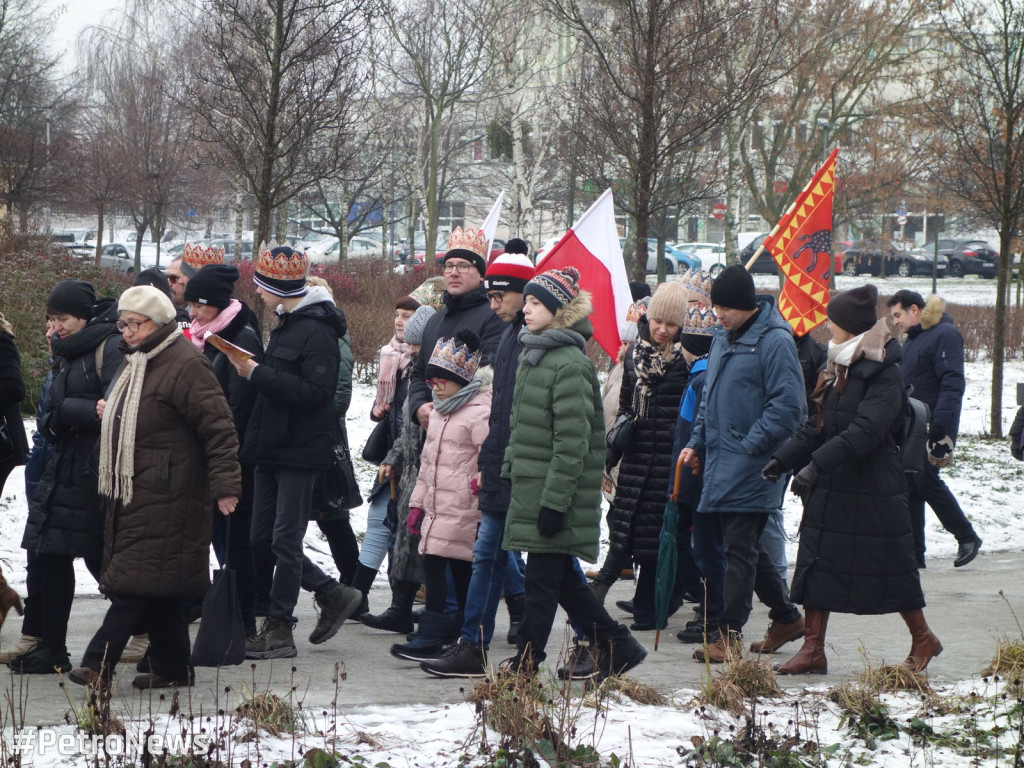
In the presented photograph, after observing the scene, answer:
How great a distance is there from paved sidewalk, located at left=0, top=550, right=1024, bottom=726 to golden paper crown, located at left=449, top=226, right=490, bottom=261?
2.06 meters

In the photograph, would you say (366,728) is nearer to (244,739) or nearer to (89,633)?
(244,739)

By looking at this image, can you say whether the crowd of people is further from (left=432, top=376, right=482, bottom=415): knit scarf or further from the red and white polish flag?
the red and white polish flag

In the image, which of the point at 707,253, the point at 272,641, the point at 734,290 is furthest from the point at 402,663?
the point at 707,253

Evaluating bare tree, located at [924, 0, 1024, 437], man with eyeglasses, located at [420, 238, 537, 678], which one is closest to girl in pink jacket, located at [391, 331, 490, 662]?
man with eyeglasses, located at [420, 238, 537, 678]

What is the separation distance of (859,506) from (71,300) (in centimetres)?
368

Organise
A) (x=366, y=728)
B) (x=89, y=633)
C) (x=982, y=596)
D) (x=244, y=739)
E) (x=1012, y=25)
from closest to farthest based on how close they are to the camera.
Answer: (x=244, y=739) → (x=366, y=728) → (x=89, y=633) → (x=982, y=596) → (x=1012, y=25)

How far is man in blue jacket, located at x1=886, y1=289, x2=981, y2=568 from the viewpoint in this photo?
901 centimetres

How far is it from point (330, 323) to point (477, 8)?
83.7 ft

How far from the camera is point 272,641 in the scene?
6.20 meters

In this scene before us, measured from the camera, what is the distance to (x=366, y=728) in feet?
15.9

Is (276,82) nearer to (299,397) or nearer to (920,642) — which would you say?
(299,397)

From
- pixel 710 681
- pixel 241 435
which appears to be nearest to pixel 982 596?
pixel 710 681

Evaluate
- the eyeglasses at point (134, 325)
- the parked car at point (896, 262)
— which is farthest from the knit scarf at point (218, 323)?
the parked car at point (896, 262)

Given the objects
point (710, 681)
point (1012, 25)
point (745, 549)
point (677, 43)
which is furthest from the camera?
point (1012, 25)
